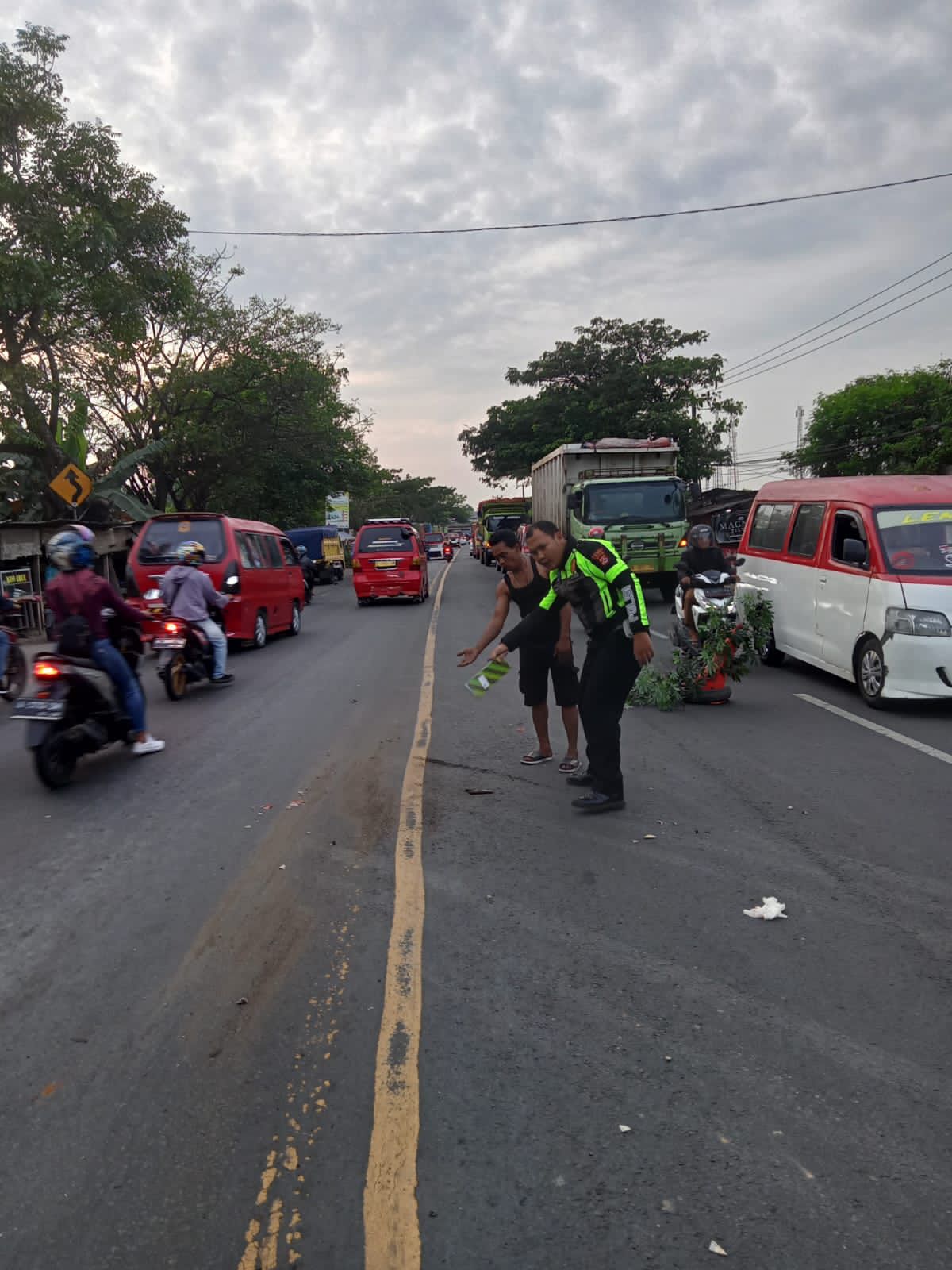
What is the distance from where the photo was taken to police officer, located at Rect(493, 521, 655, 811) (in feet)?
19.4

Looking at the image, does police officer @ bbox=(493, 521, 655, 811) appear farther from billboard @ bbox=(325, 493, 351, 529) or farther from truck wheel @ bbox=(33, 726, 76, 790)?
billboard @ bbox=(325, 493, 351, 529)

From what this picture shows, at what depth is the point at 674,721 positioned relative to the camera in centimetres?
889

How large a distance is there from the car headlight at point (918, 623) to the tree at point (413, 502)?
66.7m

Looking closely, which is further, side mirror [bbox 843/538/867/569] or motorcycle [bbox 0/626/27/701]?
motorcycle [bbox 0/626/27/701]

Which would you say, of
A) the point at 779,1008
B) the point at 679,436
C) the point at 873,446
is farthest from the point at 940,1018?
the point at 873,446

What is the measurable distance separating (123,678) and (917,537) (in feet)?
22.7

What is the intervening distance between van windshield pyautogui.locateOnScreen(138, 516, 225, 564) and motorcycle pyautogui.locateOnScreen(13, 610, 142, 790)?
6.38 metres

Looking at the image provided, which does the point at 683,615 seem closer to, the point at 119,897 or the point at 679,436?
the point at 119,897

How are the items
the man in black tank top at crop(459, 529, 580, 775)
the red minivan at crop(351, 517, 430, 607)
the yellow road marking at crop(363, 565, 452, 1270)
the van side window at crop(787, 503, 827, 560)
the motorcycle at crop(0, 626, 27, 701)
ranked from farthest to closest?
the red minivan at crop(351, 517, 430, 607) → the motorcycle at crop(0, 626, 27, 701) → the van side window at crop(787, 503, 827, 560) → the man in black tank top at crop(459, 529, 580, 775) → the yellow road marking at crop(363, 565, 452, 1270)

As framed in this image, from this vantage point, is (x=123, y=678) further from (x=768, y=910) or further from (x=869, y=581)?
(x=869, y=581)

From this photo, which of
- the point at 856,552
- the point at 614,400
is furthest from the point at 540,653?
the point at 614,400

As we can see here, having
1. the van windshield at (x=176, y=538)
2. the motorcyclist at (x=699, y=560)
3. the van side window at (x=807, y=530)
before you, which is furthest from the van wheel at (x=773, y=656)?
the van windshield at (x=176, y=538)

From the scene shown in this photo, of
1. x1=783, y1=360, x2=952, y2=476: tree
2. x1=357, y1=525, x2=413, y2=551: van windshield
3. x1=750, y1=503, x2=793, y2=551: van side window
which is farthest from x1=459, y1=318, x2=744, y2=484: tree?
x1=750, y1=503, x2=793, y2=551: van side window

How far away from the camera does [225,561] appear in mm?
13680
